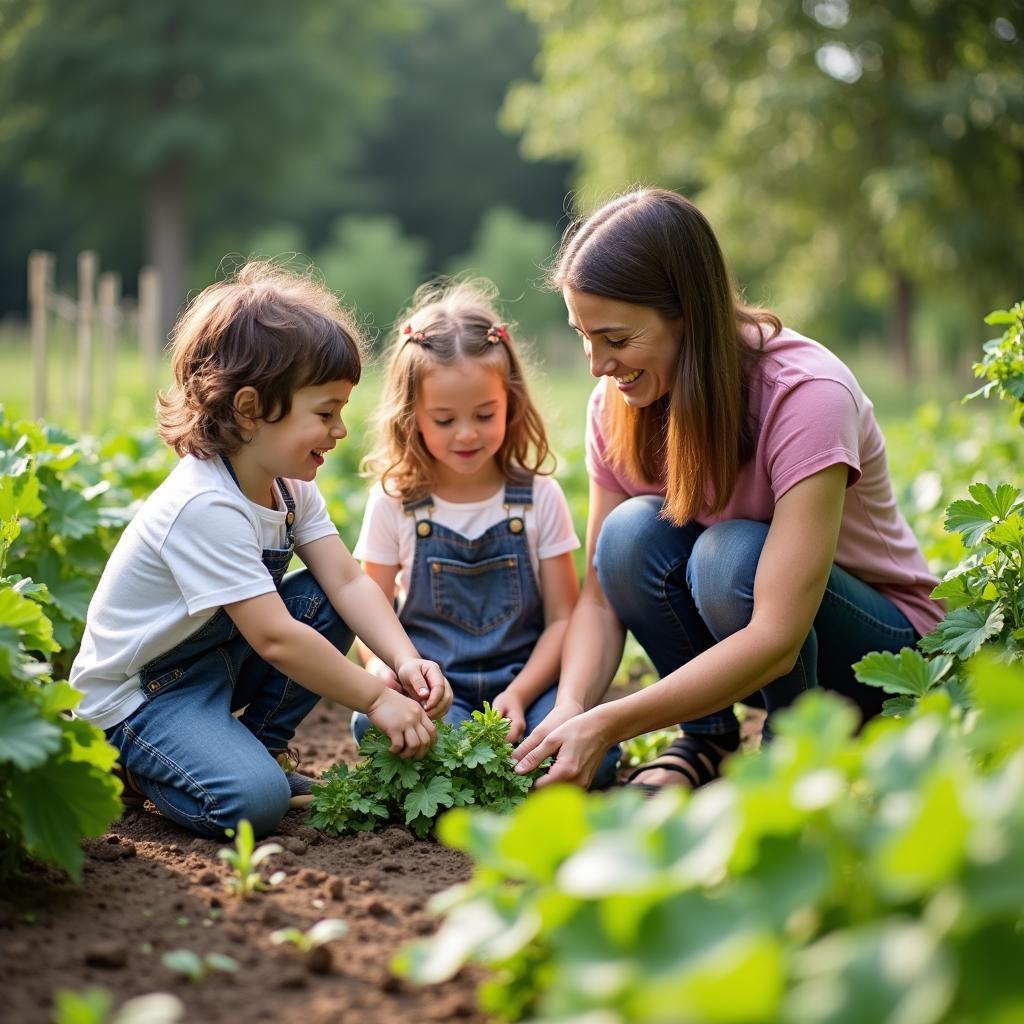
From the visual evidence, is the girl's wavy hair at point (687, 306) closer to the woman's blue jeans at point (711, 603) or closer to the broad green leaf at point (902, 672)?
the woman's blue jeans at point (711, 603)

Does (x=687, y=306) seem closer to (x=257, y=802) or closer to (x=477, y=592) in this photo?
(x=477, y=592)

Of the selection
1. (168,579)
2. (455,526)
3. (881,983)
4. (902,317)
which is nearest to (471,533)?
(455,526)

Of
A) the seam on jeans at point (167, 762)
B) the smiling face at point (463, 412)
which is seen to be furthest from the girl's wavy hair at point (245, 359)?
the seam on jeans at point (167, 762)

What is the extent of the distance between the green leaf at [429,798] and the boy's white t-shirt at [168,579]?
54 centimetres

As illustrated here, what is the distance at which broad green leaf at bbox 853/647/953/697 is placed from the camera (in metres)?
2.35

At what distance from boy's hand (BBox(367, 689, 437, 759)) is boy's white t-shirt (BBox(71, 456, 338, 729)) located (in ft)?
1.14

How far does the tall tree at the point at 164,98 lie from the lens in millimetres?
32375

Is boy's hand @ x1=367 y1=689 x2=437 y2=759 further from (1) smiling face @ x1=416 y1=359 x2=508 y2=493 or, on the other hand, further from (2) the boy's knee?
(1) smiling face @ x1=416 y1=359 x2=508 y2=493

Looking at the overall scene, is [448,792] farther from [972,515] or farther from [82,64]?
[82,64]

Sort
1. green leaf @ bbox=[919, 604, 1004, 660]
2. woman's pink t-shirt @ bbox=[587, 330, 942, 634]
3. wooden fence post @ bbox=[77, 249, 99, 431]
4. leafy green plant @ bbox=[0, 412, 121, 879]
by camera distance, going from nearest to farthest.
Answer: leafy green plant @ bbox=[0, 412, 121, 879] → green leaf @ bbox=[919, 604, 1004, 660] → woman's pink t-shirt @ bbox=[587, 330, 942, 634] → wooden fence post @ bbox=[77, 249, 99, 431]

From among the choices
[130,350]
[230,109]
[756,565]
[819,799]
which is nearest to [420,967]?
[819,799]

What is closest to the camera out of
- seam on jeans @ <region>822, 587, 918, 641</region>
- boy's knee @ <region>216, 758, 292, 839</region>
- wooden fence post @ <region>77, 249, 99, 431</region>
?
boy's knee @ <region>216, 758, 292, 839</region>

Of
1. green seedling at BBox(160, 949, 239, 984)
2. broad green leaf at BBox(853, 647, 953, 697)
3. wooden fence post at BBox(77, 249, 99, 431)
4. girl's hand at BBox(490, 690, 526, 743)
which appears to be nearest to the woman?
girl's hand at BBox(490, 690, 526, 743)

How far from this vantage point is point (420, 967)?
1.50 m
